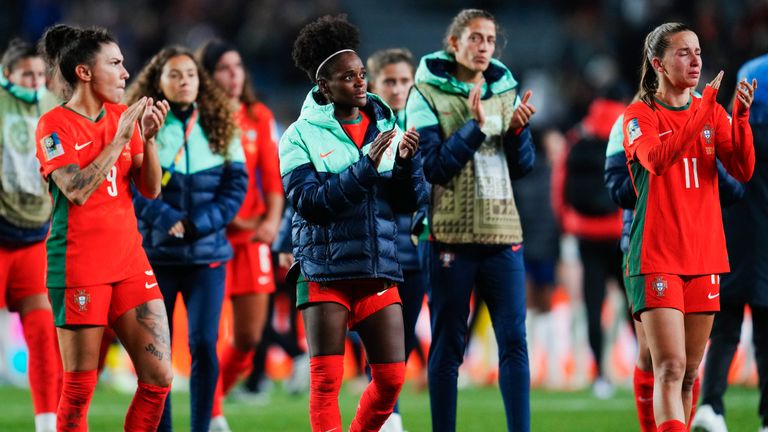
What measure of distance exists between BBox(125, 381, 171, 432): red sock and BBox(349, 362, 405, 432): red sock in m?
0.95

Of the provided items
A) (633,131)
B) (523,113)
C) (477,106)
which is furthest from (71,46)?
(633,131)

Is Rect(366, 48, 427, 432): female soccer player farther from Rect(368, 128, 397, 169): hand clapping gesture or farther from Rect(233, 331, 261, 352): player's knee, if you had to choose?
Rect(368, 128, 397, 169): hand clapping gesture

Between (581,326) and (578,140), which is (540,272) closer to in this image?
(581,326)

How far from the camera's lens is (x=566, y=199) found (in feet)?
36.9

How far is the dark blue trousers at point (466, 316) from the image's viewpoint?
644 centimetres

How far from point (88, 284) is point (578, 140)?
6403 millimetres

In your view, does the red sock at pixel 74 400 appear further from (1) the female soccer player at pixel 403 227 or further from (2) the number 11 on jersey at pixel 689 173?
(2) the number 11 on jersey at pixel 689 173

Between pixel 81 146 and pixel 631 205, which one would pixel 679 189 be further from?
pixel 81 146

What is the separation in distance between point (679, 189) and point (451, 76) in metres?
1.57

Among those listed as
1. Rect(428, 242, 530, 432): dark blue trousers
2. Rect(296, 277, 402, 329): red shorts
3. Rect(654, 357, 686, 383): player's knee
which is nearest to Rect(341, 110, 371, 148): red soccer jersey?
Rect(296, 277, 402, 329): red shorts

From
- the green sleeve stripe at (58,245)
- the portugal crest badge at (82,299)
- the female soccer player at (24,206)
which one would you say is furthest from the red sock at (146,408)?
the female soccer player at (24,206)

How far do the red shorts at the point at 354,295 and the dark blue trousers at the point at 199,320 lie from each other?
133cm

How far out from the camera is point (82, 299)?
5.69 metres

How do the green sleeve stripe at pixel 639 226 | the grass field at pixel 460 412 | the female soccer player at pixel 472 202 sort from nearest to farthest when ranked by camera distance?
the green sleeve stripe at pixel 639 226 < the female soccer player at pixel 472 202 < the grass field at pixel 460 412
